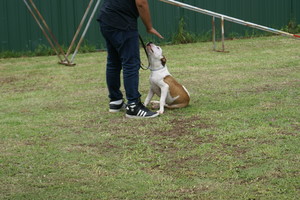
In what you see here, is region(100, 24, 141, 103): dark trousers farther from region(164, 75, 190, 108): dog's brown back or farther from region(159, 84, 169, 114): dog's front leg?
region(164, 75, 190, 108): dog's brown back

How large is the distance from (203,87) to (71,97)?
1871 millimetres

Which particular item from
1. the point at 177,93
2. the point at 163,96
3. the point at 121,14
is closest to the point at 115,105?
the point at 163,96

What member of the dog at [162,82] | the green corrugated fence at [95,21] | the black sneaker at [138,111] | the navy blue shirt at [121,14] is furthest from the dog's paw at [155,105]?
the green corrugated fence at [95,21]

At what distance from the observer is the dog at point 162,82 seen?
6.31m

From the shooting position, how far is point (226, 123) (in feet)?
18.6

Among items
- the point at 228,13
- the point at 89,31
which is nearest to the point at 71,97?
the point at 89,31

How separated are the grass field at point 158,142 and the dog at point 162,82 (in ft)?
0.53

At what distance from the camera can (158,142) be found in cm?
512

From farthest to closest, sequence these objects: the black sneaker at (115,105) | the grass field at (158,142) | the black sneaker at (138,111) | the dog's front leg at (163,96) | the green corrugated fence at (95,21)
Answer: the green corrugated fence at (95,21), the black sneaker at (115,105), the dog's front leg at (163,96), the black sneaker at (138,111), the grass field at (158,142)

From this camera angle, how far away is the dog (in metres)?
6.31

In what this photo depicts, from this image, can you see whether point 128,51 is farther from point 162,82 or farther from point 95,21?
point 95,21

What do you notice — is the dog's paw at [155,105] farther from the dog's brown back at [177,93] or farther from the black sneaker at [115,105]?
the black sneaker at [115,105]

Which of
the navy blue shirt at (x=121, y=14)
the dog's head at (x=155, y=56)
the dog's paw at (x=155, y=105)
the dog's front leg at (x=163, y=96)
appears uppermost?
the navy blue shirt at (x=121, y=14)

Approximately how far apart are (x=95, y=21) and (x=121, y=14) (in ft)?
23.9
